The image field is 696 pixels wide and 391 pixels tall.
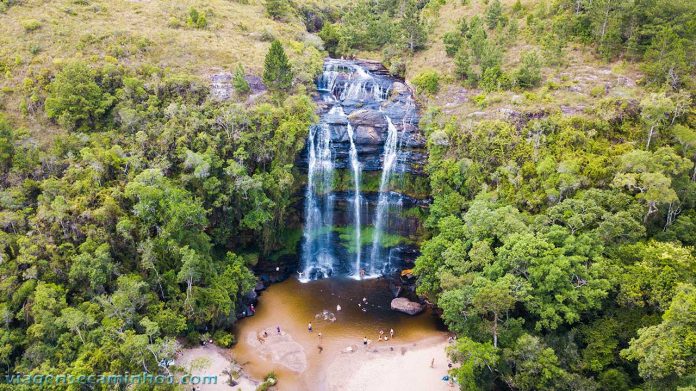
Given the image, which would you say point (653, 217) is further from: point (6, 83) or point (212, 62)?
point (6, 83)

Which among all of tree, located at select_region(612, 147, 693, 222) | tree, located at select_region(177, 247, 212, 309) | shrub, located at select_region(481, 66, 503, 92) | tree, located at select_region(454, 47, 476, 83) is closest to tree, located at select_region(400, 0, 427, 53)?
tree, located at select_region(454, 47, 476, 83)

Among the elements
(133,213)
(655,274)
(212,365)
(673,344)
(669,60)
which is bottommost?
(212,365)

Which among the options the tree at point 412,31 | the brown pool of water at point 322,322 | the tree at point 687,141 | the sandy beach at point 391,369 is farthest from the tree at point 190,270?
the tree at point 412,31

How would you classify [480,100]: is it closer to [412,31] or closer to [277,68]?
[412,31]

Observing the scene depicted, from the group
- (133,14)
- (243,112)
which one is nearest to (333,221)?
(243,112)

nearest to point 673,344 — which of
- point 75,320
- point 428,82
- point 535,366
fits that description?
point 535,366
